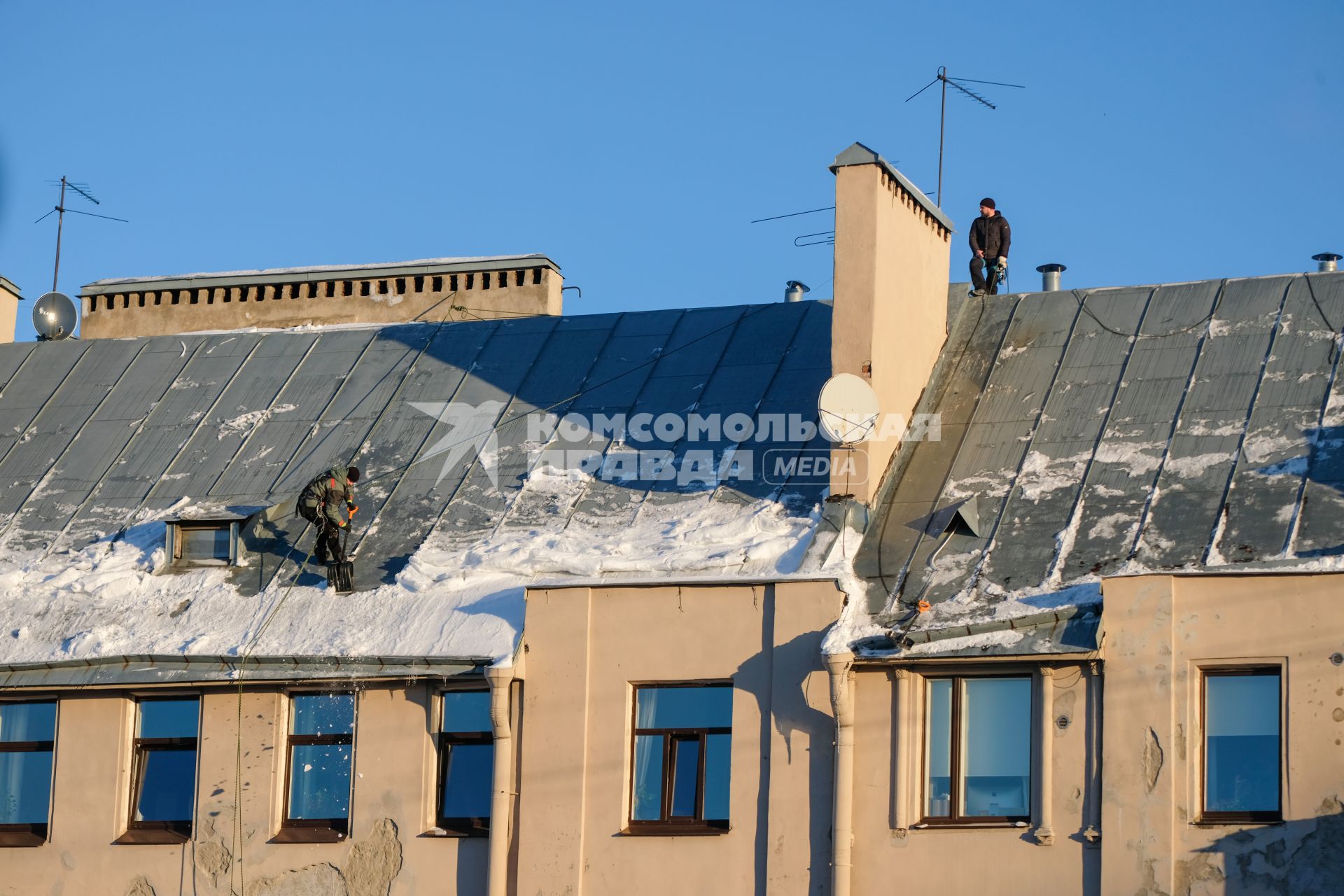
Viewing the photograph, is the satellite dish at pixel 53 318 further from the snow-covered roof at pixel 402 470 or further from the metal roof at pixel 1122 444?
the metal roof at pixel 1122 444

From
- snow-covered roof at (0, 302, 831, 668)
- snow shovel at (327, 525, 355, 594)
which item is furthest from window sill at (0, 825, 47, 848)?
snow shovel at (327, 525, 355, 594)

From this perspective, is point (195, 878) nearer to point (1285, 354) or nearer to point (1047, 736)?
point (1047, 736)

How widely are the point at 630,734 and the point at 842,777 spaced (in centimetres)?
222

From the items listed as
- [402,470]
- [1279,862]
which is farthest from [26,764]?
[1279,862]

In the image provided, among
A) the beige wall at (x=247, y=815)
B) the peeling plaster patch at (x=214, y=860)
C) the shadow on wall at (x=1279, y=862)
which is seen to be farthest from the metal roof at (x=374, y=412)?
the shadow on wall at (x=1279, y=862)

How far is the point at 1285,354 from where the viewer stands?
68.6 feet

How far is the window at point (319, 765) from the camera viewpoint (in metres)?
20.1

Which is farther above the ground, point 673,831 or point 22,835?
point 673,831

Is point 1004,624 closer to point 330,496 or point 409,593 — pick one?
point 409,593

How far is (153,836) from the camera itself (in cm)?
2047

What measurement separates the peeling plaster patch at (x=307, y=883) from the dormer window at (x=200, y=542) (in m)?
3.79

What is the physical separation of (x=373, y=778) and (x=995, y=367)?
7843 millimetres

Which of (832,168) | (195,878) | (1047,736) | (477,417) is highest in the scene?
(832,168)

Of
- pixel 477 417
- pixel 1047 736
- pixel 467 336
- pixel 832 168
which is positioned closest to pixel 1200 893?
pixel 1047 736
